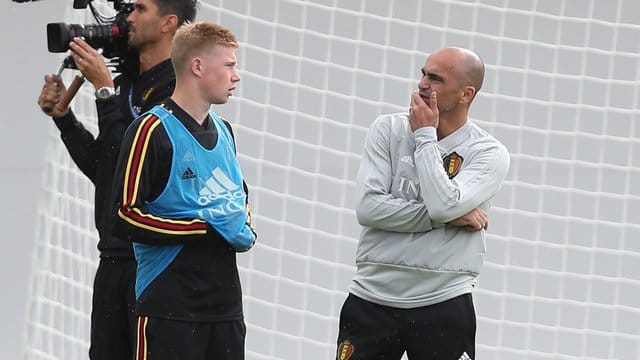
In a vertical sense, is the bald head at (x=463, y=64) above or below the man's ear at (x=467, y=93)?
above

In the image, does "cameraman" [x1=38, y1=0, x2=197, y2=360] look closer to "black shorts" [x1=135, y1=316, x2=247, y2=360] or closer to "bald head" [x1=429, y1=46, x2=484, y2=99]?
"black shorts" [x1=135, y1=316, x2=247, y2=360]

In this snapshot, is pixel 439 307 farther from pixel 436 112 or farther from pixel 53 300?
pixel 53 300

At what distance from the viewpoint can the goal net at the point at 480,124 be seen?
5.23 m

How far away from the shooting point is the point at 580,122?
566cm

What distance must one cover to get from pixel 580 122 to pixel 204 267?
107 inches

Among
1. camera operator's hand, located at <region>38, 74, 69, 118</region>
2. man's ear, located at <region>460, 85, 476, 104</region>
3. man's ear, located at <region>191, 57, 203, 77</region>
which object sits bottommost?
camera operator's hand, located at <region>38, 74, 69, 118</region>

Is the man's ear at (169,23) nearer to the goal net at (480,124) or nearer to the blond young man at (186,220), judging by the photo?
the blond young man at (186,220)

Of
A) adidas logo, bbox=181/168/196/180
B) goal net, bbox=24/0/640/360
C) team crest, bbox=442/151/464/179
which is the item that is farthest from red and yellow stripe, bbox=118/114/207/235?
goal net, bbox=24/0/640/360

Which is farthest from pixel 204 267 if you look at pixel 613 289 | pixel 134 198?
pixel 613 289

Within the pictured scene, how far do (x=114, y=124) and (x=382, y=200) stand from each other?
0.80 meters

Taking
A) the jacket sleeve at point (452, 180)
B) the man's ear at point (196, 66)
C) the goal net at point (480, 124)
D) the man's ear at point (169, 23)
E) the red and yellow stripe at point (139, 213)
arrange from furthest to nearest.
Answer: the goal net at point (480, 124) → the man's ear at point (169, 23) → the jacket sleeve at point (452, 180) → the man's ear at point (196, 66) → the red and yellow stripe at point (139, 213)

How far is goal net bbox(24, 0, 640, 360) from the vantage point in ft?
17.2

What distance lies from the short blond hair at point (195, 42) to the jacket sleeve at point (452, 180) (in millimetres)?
624

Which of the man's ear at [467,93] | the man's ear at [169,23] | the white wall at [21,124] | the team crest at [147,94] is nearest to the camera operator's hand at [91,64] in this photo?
the team crest at [147,94]
